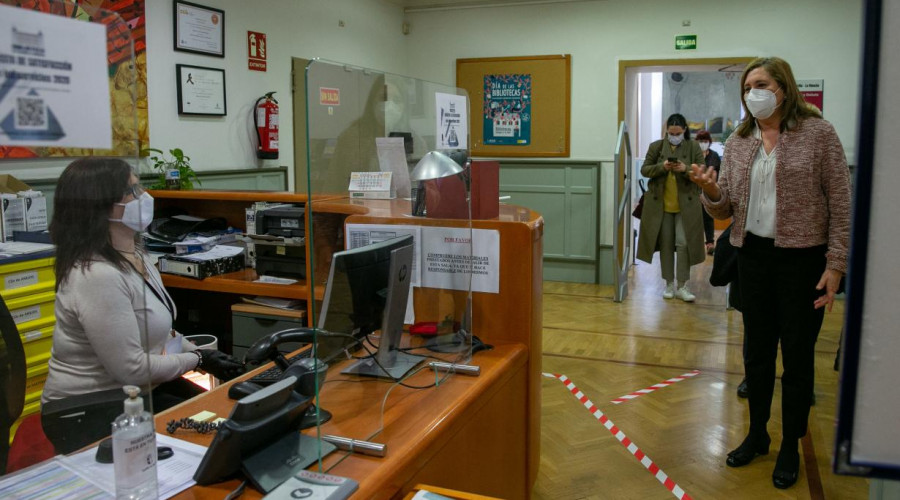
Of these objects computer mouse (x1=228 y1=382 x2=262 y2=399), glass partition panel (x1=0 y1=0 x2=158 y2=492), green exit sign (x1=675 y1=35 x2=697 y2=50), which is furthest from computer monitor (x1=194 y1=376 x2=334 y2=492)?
green exit sign (x1=675 y1=35 x2=697 y2=50)

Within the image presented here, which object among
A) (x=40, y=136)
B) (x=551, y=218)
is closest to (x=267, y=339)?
(x=40, y=136)

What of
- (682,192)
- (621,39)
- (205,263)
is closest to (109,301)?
(205,263)

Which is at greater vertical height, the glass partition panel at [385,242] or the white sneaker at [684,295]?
the glass partition panel at [385,242]

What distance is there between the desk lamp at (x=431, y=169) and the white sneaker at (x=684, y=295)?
4.65m

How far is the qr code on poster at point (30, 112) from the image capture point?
902mm

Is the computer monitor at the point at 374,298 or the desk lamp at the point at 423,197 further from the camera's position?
the desk lamp at the point at 423,197

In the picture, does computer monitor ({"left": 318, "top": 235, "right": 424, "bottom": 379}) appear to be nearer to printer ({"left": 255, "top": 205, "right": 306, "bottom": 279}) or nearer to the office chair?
the office chair

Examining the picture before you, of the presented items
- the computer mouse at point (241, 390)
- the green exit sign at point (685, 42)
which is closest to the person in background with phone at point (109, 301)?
the computer mouse at point (241, 390)

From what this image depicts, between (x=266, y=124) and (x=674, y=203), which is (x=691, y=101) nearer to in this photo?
(x=674, y=203)

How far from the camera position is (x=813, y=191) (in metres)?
2.63

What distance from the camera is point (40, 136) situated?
93 centimetres

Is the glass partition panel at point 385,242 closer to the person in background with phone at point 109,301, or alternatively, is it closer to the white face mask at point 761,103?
the person in background with phone at point 109,301

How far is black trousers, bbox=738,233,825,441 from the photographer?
8.82 ft

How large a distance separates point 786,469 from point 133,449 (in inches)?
102
